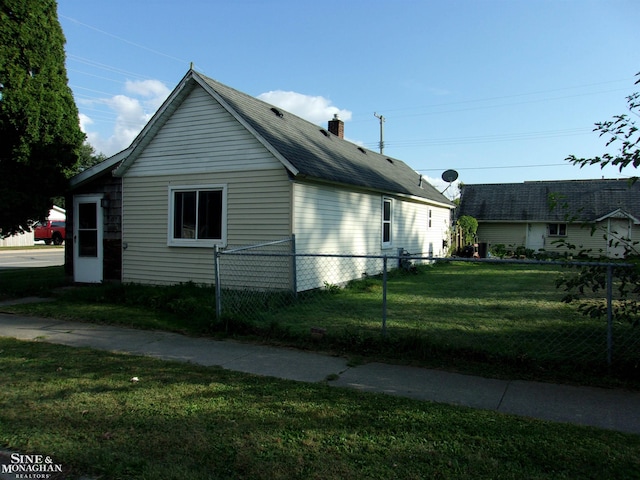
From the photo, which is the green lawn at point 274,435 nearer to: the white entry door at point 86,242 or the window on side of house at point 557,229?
the white entry door at point 86,242

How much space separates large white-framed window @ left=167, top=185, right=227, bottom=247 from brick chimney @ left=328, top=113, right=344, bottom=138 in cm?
1032

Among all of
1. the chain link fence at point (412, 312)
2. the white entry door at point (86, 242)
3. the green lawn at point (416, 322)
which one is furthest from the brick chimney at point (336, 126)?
A: the white entry door at point (86, 242)

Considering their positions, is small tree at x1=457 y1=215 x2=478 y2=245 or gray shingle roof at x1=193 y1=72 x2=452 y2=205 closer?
gray shingle roof at x1=193 y1=72 x2=452 y2=205

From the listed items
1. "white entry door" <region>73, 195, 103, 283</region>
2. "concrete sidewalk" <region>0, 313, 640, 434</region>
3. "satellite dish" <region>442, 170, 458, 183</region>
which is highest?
"satellite dish" <region>442, 170, 458, 183</region>

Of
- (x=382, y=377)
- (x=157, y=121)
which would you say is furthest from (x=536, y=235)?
(x=382, y=377)

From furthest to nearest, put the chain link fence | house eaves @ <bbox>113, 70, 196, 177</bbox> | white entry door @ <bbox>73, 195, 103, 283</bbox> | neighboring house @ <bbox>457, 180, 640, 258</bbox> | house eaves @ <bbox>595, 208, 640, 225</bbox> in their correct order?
neighboring house @ <bbox>457, 180, 640, 258</bbox>, house eaves @ <bbox>595, 208, 640, 225</bbox>, white entry door @ <bbox>73, 195, 103, 283</bbox>, house eaves @ <bbox>113, 70, 196, 177</bbox>, the chain link fence

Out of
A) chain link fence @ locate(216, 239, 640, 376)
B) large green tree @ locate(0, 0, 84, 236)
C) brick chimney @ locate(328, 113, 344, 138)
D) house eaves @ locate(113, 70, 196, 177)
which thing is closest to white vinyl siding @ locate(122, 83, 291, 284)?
house eaves @ locate(113, 70, 196, 177)

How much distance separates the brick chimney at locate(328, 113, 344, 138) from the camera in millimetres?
20188

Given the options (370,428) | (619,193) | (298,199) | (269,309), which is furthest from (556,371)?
(619,193)

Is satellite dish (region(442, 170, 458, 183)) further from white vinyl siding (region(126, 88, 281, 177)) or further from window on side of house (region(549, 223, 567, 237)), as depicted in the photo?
white vinyl siding (region(126, 88, 281, 177))

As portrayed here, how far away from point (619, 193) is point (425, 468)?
3314cm

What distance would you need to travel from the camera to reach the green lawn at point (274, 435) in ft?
10.4

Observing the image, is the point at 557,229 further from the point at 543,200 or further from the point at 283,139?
the point at 283,139

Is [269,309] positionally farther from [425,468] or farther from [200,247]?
[425,468]
